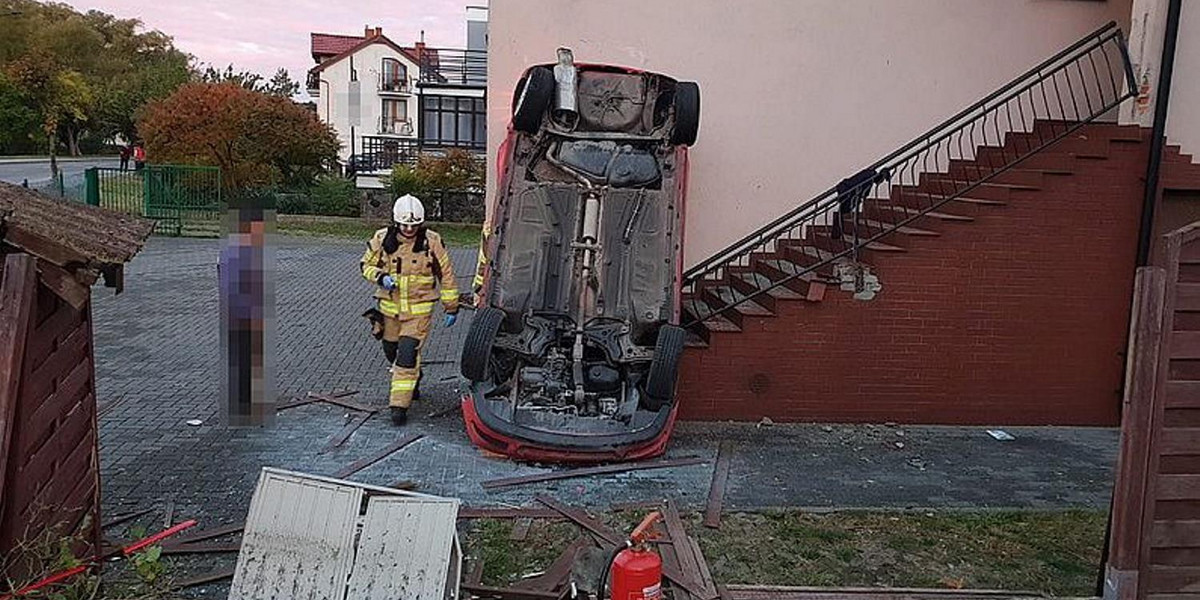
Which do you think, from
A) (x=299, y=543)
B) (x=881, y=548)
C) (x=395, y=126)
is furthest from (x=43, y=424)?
(x=395, y=126)

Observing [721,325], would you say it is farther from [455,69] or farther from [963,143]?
[455,69]

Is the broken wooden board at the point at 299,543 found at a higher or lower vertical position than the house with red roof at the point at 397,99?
lower

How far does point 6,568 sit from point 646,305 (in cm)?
454

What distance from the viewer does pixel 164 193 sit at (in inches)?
798

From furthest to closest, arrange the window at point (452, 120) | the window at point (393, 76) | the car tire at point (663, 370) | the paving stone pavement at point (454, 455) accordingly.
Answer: the window at point (393, 76) < the window at point (452, 120) < the car tire at point (663, 370) < the paving stone pavement at point (454, 455)

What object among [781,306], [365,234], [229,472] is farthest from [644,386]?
[365,234]

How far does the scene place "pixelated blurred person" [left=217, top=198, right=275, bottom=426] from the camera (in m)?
5.70

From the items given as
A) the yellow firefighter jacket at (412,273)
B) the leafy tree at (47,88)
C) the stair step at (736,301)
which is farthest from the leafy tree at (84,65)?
the stair step at (736,301)

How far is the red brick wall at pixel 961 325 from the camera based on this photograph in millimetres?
7586

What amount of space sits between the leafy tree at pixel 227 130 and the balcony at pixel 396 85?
570 inches

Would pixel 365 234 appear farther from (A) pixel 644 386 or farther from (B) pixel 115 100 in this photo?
(B) pixel 115 100

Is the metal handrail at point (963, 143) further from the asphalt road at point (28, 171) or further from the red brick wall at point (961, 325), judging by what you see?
the asphalt road at point (28, 171)

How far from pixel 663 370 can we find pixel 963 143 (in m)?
5.20

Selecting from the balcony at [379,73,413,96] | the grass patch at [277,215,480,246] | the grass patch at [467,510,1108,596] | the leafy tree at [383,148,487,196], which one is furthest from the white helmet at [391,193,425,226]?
the balcony at [379,73,413,96]
